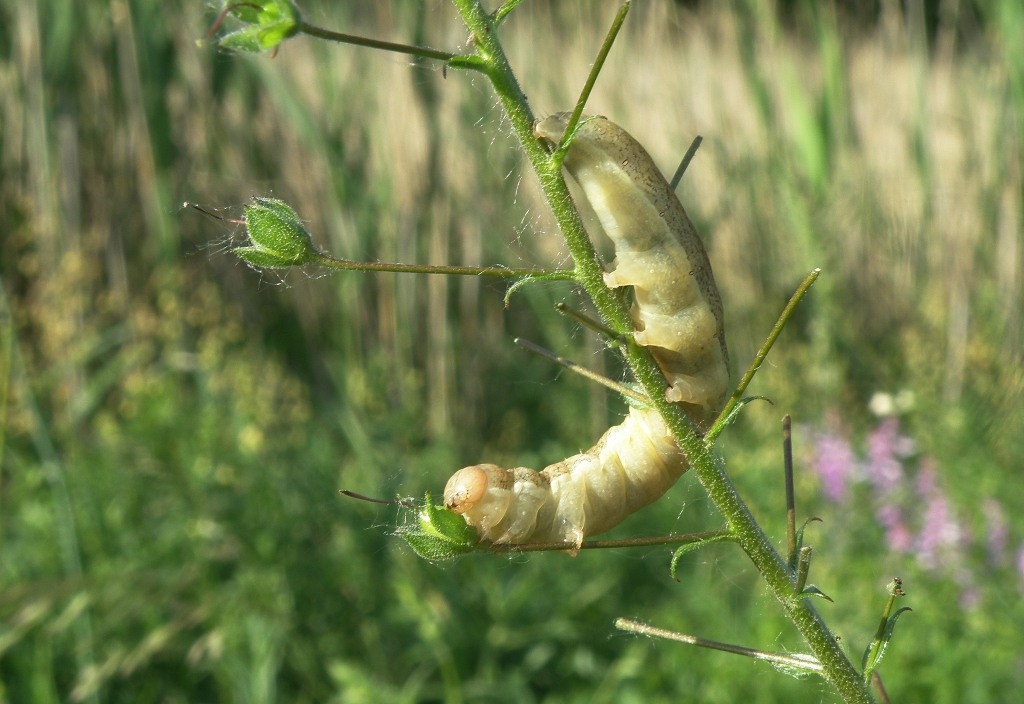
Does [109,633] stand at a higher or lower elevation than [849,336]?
lower

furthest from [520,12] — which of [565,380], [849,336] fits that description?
[849,336]

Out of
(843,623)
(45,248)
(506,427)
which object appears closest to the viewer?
(843,623)

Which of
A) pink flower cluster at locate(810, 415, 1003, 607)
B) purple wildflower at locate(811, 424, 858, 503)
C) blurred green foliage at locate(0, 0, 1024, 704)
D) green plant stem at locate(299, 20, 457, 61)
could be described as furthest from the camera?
purple wildflower at locate(811, 424, 858, 503)

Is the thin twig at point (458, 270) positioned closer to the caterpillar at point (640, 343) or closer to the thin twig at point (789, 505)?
the caterpillar at point (640, 343)

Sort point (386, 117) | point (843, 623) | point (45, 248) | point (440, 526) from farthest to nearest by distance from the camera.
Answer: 1. point (386, 117)
2. point (45, 248)
3. point (843, 623)
4. point (440, 526)

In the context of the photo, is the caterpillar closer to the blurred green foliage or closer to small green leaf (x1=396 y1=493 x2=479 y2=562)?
small green leaf (x1=396 y1=493 x2=479 y2=562)

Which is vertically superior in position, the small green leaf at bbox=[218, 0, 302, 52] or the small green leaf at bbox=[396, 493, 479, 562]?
the small green leaf at bbox=[218, 0, 302, 52]

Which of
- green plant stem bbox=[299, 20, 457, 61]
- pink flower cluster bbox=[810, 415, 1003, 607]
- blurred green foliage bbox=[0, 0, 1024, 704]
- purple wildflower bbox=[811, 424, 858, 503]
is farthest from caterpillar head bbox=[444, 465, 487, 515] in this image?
purple wildflower bbox=[811, 424, 858, 503]

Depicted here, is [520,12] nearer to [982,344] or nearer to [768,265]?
[768,265]
